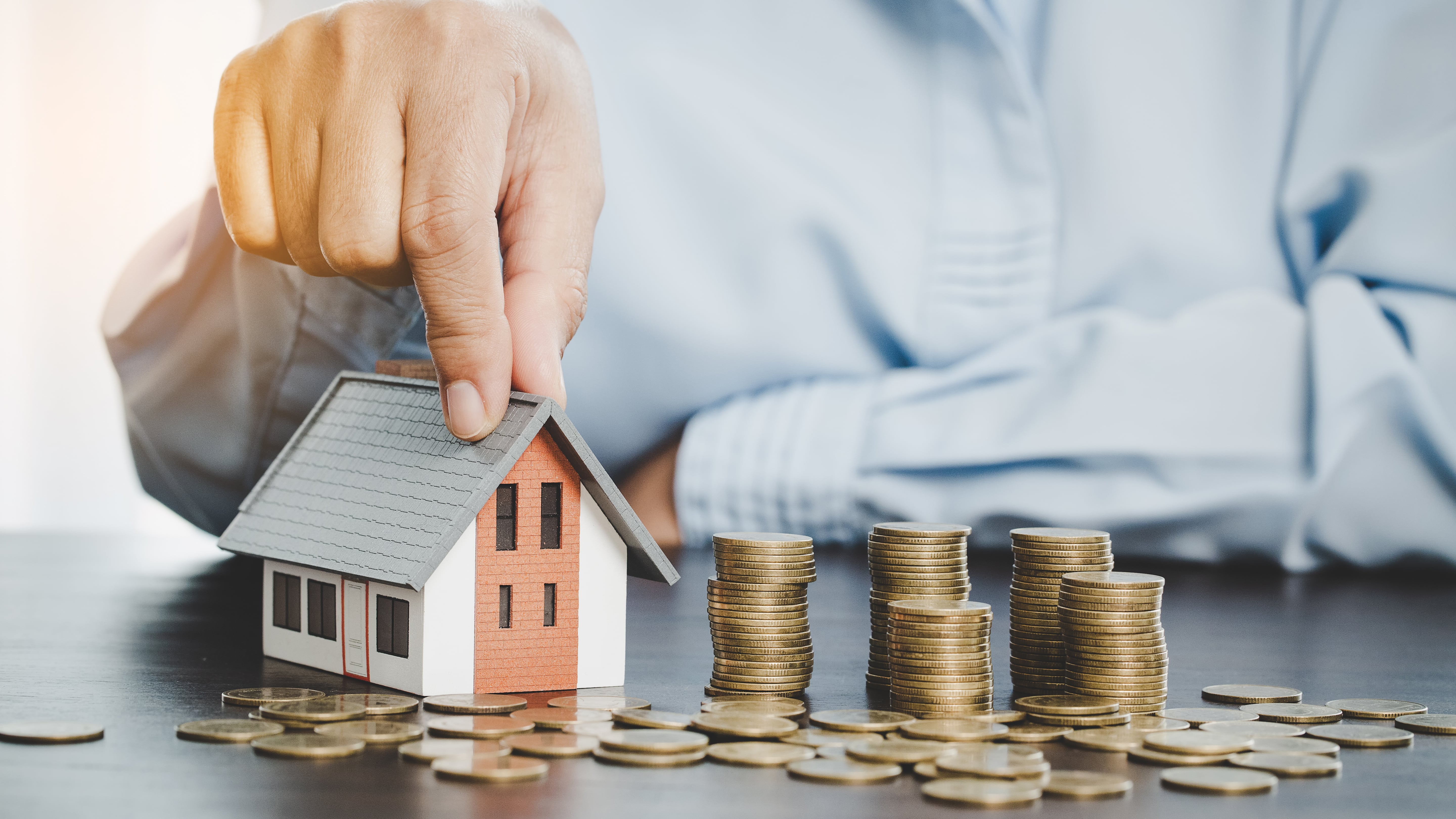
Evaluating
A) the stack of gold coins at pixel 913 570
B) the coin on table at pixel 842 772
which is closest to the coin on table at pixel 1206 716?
the stack of gold coins at pixel 913 570

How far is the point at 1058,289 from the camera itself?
279 centimetres

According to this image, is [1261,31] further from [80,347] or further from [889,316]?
[80,347]

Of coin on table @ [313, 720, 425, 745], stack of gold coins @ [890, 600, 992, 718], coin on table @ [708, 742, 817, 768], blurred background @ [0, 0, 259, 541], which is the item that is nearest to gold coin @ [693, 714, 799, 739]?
coin on table @ [708, 742, 817, 768]

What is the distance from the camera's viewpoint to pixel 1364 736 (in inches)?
44.6

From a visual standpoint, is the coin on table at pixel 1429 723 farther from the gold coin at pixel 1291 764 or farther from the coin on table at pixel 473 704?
the coin on table at pixel 473 704

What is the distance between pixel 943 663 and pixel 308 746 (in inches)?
→ 22.6

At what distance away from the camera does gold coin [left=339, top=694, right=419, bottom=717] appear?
→ 3.80 ft

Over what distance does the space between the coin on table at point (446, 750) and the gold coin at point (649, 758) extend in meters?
0.08

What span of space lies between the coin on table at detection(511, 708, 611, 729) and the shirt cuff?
130 cm

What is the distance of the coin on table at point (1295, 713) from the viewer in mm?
1209

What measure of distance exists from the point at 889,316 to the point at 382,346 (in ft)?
3.43

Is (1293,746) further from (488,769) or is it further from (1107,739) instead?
(488,769)

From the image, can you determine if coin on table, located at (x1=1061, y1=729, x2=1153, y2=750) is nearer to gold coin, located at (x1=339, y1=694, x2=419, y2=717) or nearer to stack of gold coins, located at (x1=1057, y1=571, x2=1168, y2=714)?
stack of gold coins, located at (x1=1057, y1=571, x2=1168, y2=714)

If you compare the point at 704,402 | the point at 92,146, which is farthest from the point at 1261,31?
the point at 92,146
